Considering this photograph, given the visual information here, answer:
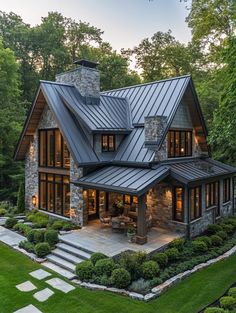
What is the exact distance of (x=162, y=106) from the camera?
1494 cm

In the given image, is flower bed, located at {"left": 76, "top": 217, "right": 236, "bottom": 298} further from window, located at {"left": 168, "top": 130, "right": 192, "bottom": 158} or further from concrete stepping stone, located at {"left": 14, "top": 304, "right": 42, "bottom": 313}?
window, located at {"left": 168, "top": 130, "right": 192, "bottom": 158}

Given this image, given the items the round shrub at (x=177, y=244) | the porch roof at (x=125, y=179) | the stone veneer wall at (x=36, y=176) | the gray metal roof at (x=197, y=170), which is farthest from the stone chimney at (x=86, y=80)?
the round shrub at (x=177, y=244)

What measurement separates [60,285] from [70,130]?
7474mm

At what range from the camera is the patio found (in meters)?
10.8

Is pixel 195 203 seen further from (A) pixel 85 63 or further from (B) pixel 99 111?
(A) pixel 85 63

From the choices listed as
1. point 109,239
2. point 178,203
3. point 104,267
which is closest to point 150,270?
point 104,267

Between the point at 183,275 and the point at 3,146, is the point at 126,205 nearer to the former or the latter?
the point at 183,275

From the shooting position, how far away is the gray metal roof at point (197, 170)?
41.5ft

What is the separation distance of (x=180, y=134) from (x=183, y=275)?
321 inches

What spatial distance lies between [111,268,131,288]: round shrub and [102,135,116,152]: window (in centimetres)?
717

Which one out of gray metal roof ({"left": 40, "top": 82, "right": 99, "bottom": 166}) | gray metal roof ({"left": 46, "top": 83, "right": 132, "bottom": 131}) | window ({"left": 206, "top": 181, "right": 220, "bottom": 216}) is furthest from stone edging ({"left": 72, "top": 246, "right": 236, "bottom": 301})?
gray metal roof ({"left": 46, "top": 83, "right": 132, "bottom": 131})

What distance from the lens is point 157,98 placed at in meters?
15.8

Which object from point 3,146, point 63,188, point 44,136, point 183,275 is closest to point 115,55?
point 3,146

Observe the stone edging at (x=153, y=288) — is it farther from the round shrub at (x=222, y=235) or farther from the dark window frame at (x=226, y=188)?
the dark window frame at (x=226, y=188)
